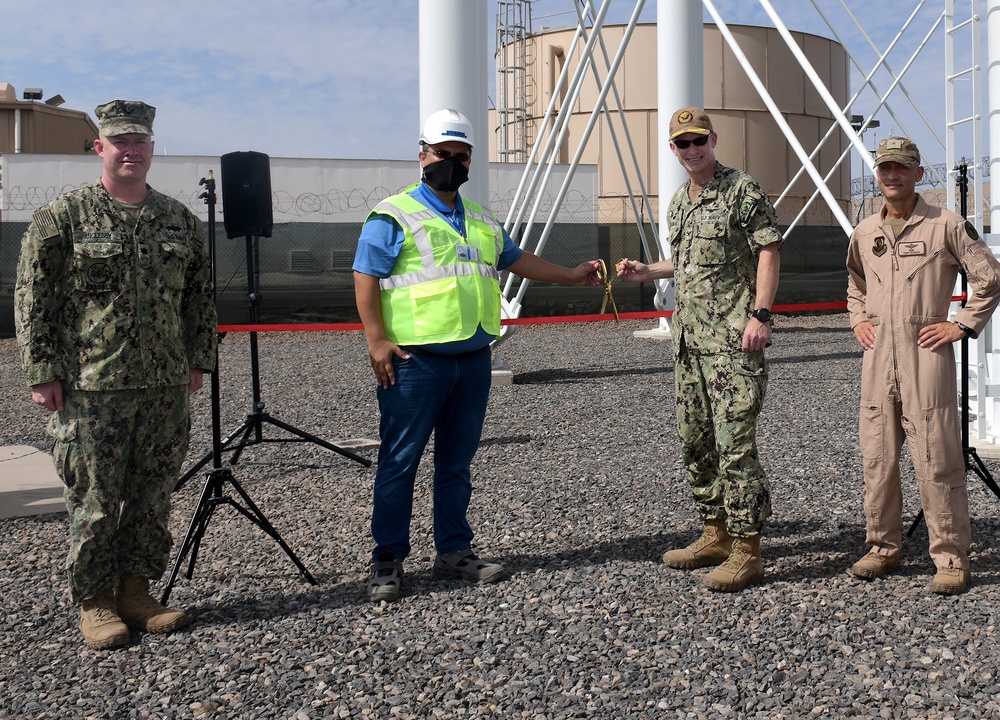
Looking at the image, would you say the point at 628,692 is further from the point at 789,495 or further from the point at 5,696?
the point at 789,495

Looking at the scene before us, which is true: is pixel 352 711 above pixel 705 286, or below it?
below

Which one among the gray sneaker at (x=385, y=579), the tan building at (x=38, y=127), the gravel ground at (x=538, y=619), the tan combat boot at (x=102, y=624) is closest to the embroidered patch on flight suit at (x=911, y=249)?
the gravel ground at (x=538, y=619)

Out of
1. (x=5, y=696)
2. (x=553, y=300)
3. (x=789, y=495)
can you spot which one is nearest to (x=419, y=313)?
(x=5, y=696)

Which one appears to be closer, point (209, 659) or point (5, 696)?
point (5, 696)

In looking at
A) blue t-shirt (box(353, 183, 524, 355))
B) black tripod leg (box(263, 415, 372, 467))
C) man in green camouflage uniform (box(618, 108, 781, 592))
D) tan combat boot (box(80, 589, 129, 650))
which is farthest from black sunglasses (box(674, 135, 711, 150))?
black tripod leg (box(263, 415, 372, 467))

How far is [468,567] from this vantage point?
438 centimetres

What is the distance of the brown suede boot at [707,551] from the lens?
14.6 ft

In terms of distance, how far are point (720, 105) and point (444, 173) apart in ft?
69.4

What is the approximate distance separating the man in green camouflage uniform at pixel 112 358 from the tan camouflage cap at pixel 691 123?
1.97m

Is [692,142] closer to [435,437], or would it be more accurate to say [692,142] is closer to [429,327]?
[429,327]

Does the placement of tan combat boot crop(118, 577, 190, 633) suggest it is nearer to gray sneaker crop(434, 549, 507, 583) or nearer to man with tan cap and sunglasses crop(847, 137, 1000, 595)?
gray sneaker crop(434, 549, 507, 583)

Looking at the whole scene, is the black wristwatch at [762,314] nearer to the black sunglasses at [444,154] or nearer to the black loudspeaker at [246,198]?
Result: the black sunglasses at [444,154]

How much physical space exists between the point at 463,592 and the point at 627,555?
2.81ft

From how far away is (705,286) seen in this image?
4.23m
